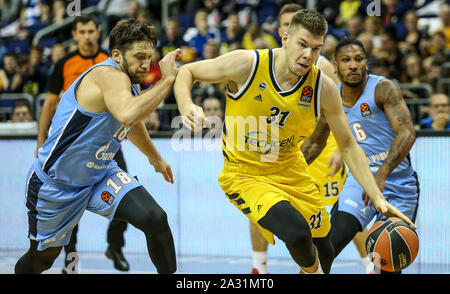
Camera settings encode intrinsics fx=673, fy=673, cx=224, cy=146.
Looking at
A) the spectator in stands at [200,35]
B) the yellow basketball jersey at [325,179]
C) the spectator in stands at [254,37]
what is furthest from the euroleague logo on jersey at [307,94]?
the spectator in stands at [200,35]

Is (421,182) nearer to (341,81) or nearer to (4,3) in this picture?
(341,81)

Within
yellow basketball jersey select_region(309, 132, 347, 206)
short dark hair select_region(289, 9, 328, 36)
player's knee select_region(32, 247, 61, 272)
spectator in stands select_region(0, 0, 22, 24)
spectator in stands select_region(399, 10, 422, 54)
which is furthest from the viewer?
spectator in stands select_region(0, 0, 22, 24)

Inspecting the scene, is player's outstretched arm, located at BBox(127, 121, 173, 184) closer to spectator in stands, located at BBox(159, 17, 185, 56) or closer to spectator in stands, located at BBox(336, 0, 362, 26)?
spectator in stands, located at BBox(159, 17, 185, 56)

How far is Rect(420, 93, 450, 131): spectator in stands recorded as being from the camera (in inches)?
293

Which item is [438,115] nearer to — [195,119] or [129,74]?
[129,74]

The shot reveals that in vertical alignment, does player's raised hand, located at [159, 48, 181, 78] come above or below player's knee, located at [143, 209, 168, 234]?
above

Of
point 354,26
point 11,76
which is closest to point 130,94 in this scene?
point 354,26

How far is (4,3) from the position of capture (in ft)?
49.5

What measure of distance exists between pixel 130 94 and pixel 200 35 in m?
6.94

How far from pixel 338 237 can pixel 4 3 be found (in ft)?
39.7

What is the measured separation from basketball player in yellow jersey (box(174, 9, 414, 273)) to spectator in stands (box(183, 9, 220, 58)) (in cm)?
605

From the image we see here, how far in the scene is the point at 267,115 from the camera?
15.4 ft

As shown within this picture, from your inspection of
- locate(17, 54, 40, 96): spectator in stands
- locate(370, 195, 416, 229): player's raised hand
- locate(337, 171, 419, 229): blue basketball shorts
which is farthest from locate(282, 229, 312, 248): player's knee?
locate(17, 54, 40, 96): spectator in stands
